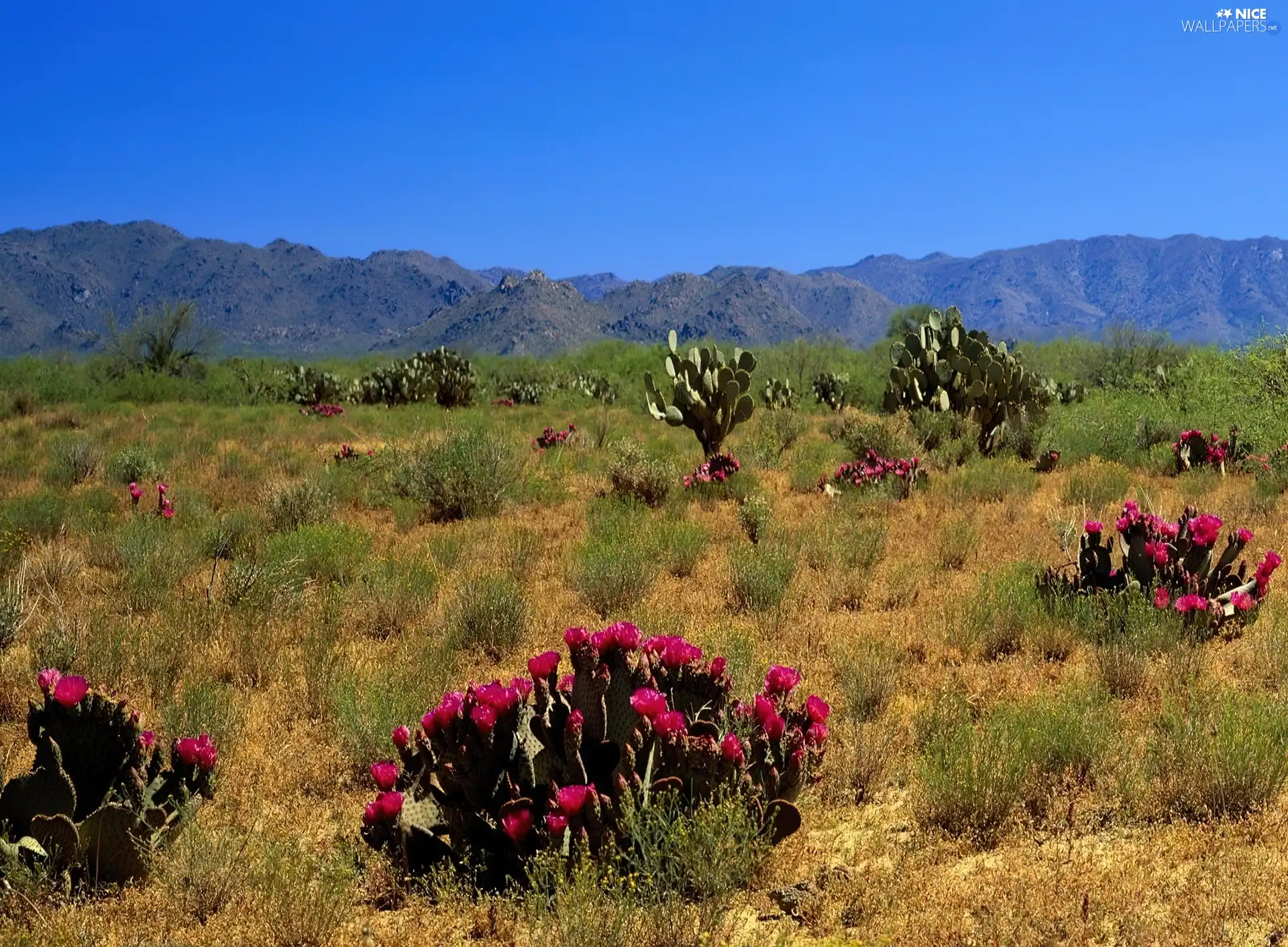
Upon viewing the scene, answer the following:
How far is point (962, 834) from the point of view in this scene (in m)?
3.51

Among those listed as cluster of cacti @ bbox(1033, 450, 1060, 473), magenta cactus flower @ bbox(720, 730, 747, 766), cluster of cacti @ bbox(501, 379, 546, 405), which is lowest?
magenta cactus flower @ bbox(720, 730, 747, 766)

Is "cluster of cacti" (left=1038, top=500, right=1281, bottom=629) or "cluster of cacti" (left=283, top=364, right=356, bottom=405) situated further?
"cluster of cacti" (left=283, top=364, right=356, bottom=405)

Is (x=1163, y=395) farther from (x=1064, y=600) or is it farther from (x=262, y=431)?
(x=262, y=431)

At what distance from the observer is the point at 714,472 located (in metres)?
10.8

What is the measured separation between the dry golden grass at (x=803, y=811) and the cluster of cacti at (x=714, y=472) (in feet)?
7.47

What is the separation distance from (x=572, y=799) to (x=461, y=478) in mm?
7129

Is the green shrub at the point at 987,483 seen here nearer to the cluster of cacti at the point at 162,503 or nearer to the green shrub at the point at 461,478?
the green shrub at the point at 461,478

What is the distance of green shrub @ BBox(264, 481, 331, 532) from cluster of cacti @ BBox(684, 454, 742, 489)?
13.2ft

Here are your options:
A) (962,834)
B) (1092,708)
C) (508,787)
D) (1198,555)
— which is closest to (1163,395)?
(1198,555)

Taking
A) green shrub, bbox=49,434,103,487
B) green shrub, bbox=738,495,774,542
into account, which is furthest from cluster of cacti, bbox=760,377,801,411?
green shrub, bbox=49,434,103,487

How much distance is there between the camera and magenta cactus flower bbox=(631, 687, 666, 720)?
10.5ft

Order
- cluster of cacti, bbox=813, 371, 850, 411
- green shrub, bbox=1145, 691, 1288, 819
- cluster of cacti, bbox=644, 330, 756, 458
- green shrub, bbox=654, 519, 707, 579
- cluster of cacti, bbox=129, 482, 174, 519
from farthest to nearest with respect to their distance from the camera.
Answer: cluster of cacti, bbox=813, 371, 850, 411
cluster of cacti, bbox=644, 330, 756, 458
cluster of cacti, bbox=129, 482, 174, 519
green shrub, bbox=654, 519, 707, 579
green shrub, bbox=1145, 691, 1288, 819

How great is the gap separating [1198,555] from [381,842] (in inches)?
202

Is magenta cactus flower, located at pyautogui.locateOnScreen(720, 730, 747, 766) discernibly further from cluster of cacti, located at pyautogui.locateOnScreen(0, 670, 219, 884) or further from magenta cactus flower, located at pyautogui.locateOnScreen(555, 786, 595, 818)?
cluster of cacti, located at pyautogui.locateOnScreen(0, 670, 219, 884)
